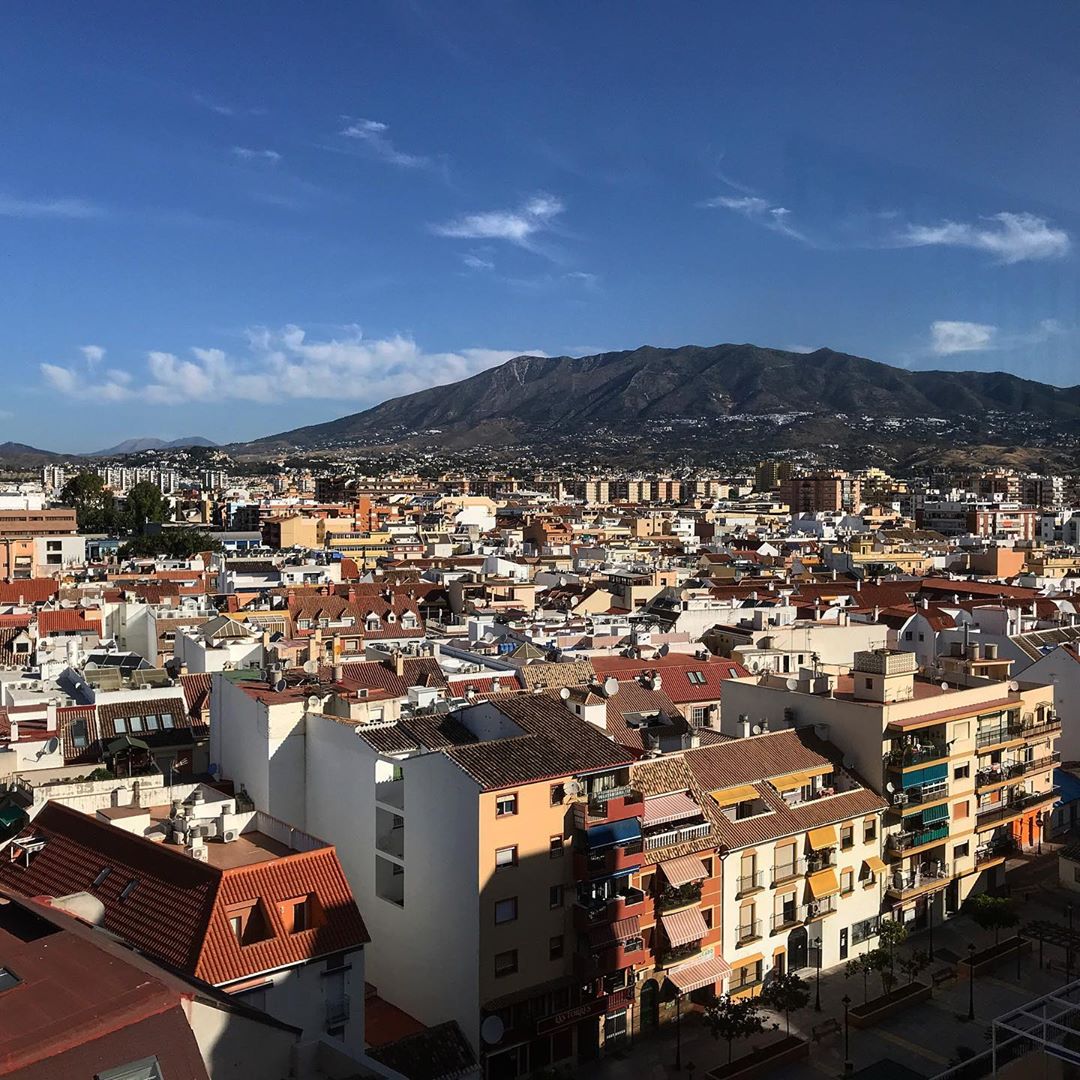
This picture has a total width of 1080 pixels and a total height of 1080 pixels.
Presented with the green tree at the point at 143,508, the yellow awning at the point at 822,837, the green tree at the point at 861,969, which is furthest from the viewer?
the green tree at the point at 143,508

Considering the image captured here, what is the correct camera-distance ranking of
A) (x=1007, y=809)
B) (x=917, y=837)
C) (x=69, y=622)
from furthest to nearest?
(x=69, y=622)
(x=1007, y=809)
(x=917, y=837)

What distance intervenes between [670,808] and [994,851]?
12.1 metres

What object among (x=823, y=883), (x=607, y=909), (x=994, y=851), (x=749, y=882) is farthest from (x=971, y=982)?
(x=607, y=909)

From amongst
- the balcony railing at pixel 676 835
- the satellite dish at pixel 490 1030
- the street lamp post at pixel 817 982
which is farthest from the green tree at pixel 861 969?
the satellite dish at pixel 490 1030

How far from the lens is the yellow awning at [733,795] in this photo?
2402 cm

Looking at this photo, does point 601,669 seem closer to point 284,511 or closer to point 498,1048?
point 498,1048

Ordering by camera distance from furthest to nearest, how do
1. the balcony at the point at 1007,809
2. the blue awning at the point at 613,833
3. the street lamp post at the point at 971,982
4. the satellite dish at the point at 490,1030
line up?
the balcony at the point at 1007,809 → the street lamp post at the point at 971,982 → the blue awning at the point at 613,833 → the satellite dish at the point at 490,1030

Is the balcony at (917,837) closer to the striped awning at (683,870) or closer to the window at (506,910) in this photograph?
the striped awning at (683,870)

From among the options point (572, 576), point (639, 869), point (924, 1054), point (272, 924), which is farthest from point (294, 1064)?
point (572, 576)

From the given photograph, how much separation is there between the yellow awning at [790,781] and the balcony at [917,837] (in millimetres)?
2864

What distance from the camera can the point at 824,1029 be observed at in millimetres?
22609

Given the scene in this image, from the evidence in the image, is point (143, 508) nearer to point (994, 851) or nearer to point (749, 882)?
point (994, 851)

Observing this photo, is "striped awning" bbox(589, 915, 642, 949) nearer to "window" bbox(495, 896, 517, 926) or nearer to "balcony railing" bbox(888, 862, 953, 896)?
"window" bbox(495, 896, 517, 926)

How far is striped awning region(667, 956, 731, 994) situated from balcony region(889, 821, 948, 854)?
6.10 meters
